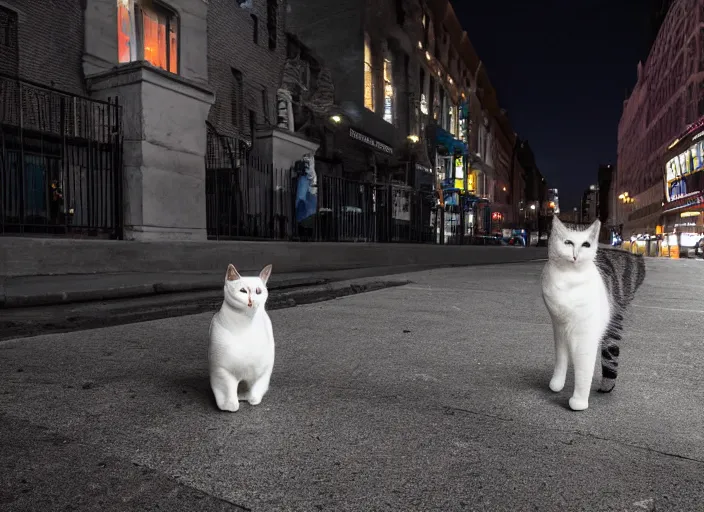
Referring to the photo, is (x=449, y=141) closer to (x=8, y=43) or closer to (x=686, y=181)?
(x=8, y=43)

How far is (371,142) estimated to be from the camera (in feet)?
66.0

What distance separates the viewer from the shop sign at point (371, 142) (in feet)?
61.7

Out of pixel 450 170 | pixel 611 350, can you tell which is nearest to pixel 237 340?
pixel 611 350

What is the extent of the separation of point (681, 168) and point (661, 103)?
18.2m

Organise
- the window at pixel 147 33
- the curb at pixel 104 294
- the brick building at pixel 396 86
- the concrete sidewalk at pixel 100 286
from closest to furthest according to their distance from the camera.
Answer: the curb at pixel 104 294 → the concrete sidewalk at pixel 100 286 → the window at pixel 147 33 → the brick building at pixel 396 86

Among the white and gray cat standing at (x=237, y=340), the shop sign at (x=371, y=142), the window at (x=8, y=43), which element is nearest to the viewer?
the white and gray cat standing at (x=237, y=340)

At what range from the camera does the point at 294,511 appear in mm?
1364

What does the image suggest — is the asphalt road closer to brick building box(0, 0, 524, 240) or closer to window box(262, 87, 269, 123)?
brick building box(0, 0, 524, 240)

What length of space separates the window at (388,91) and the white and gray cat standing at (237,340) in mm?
22987

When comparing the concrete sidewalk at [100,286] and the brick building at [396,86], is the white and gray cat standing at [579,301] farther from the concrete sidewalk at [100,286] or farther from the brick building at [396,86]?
the brick building at [396,86]

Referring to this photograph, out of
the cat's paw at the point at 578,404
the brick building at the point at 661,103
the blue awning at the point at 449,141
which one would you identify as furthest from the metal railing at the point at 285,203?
the brick building at the point at 661,103

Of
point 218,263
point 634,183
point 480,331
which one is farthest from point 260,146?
point 634,183

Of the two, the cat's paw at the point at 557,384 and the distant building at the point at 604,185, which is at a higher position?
the distant building at the point at 604,185

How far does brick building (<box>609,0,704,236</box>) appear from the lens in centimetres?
4475
